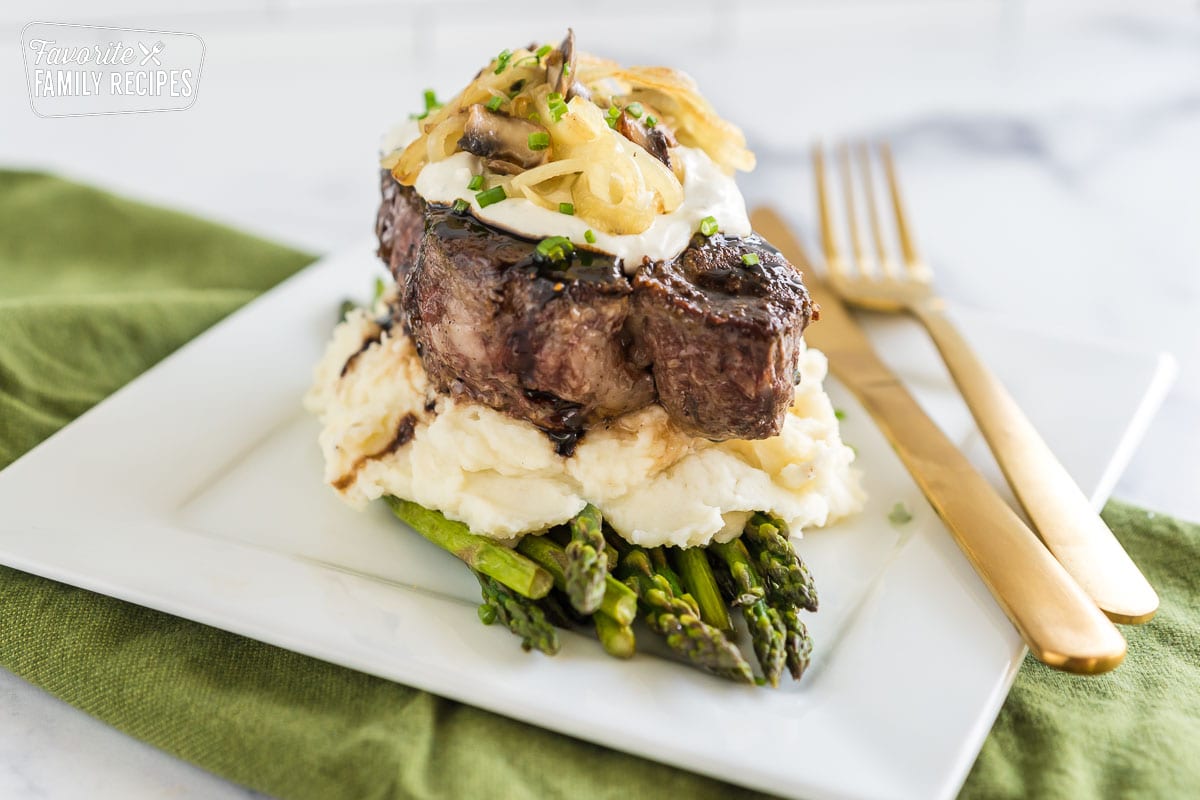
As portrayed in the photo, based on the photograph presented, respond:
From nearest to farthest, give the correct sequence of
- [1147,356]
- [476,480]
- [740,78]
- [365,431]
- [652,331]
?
[652,331], [476,480], [365,431], [1147,356], [740,78]

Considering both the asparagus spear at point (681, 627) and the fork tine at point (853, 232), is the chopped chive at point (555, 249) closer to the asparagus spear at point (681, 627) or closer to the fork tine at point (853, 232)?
the asparagus spear at point (681, 627)

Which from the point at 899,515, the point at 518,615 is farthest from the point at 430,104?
the point at 899,515

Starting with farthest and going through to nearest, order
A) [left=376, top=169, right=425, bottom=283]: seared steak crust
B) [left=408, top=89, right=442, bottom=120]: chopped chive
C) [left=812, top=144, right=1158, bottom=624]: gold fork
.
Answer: [left=408, top=89, right=442, bottom=120]: chopped chive → [left=376, top=169, right=425, bottom=283]: seared steak crust → [left=812, top=144, right=1158, bottom=624]: gold fork

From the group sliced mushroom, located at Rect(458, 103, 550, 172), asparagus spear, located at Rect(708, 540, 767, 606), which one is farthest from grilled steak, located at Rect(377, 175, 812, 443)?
asparagus spear, located at Rect(708, 540, 767, 606)

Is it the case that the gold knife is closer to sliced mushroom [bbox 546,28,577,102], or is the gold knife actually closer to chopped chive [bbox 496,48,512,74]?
sliced mushroom [bbox 546,28,577,102]

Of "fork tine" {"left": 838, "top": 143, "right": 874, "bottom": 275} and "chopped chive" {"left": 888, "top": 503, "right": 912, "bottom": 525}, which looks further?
"fork tine" {"left": 838, "top": 143, "right": 874, "bottom": 275}

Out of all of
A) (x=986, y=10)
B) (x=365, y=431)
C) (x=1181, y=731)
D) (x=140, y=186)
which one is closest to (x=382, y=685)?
(x=365, y=431)

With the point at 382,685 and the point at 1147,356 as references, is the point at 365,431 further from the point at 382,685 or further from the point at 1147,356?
the point at 1147,356
